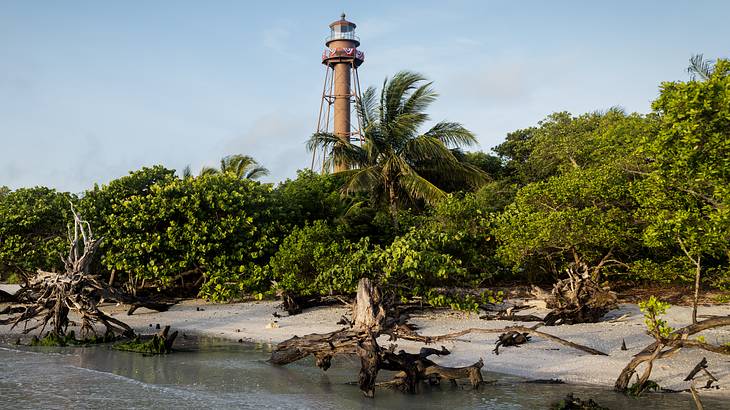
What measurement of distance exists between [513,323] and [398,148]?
853 centimetres

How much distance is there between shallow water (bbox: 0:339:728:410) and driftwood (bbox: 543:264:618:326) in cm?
460

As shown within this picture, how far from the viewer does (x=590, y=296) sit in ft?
48.7

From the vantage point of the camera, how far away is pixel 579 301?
1462cm

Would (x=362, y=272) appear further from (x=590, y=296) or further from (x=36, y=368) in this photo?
(x=36, y=368)

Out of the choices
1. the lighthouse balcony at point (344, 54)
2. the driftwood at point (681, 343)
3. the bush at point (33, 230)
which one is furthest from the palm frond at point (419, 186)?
the lighthouse balcony at point (344, 54)

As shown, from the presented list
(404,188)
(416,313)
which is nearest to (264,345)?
(416,313)

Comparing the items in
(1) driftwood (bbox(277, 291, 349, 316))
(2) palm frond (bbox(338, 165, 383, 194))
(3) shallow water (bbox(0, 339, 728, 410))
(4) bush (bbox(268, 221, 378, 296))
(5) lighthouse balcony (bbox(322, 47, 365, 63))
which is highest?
(5) lighthouse balcony (bbox(322, 47, 365, 63))

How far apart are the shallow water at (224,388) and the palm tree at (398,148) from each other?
9.84 metres

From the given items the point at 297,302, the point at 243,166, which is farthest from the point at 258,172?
the point at 297,302

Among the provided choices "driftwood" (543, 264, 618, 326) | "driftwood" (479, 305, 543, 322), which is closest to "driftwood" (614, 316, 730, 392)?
"driftwood" (543, 264, 618, 326)

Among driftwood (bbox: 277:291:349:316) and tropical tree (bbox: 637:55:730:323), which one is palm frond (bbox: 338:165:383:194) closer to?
driftwood (bbox: 277:291:349:316)

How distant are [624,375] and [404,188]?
13750 mm

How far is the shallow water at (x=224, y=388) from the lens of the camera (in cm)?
861

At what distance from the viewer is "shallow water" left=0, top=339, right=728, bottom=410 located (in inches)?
339
